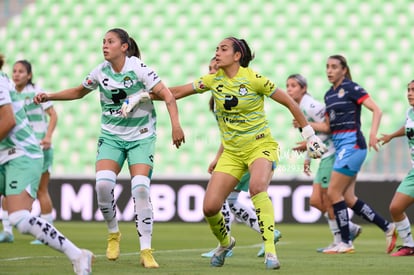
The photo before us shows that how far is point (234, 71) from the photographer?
7.68 meters

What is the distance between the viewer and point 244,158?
7.73 meters

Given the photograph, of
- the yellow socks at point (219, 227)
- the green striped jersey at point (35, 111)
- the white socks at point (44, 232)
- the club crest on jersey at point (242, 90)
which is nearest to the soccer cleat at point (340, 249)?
the yellow socks at point (219, 227)

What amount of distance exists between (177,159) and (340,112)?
32.0ft

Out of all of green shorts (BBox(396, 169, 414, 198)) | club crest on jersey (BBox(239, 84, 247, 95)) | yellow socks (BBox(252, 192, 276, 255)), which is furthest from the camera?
green shorts (BBox(396, 169, 414, 198))

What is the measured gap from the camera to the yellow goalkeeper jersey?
7.59 metres

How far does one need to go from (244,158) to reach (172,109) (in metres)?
0.80

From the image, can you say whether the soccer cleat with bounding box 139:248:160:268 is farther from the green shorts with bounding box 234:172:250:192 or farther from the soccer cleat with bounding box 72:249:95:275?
the green shorts with bounding box 234:172:250:192

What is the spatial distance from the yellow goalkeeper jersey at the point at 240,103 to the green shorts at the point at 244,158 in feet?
0.17

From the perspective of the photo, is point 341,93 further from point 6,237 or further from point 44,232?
point 44,232

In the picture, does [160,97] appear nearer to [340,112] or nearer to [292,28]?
[340,112]

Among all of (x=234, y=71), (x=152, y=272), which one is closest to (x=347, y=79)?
(x=234, y=71)

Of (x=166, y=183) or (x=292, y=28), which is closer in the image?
(x=166, y=183)

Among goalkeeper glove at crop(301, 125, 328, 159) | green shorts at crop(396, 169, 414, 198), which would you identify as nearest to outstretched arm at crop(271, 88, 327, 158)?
goalkeeper glove at crop(301, 125, 328, 159)

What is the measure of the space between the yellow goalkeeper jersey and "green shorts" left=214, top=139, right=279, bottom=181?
0.17 ft
